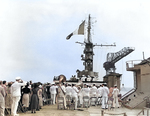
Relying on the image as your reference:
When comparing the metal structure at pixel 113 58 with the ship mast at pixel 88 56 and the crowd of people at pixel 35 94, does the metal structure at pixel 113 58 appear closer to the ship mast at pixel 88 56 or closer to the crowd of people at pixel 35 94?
the ship mast at pixel 88 56

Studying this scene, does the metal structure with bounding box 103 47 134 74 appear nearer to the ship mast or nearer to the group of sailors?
the ship mast

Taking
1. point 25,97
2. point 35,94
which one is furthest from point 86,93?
point 25,97

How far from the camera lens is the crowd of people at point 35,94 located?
10.0m

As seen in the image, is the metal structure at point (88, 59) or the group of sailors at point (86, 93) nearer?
the group of sailors at point (86, 93)

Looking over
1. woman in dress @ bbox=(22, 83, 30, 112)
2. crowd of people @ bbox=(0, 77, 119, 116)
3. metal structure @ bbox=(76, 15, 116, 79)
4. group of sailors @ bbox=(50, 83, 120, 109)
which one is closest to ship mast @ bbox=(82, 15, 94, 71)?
metal structure @ bbox=(76, 15, 116, 79)

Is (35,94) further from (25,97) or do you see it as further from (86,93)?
A: (86,93)

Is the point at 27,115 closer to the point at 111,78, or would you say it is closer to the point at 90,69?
the point at 111,78

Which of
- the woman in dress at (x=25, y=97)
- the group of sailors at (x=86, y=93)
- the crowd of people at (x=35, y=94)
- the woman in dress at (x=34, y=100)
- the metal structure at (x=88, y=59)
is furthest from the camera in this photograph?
the metal structure at (x=88, y=59)

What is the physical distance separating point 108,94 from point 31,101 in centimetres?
606

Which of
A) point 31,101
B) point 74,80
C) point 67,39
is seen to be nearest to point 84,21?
point 67,39

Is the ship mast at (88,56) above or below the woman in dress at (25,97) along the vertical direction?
above

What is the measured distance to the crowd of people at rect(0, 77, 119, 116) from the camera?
10039 millimetres

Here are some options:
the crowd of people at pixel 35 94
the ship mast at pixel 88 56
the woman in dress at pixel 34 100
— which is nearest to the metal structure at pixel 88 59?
the ship mast at pixel 88 56

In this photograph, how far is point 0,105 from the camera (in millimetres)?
9711
